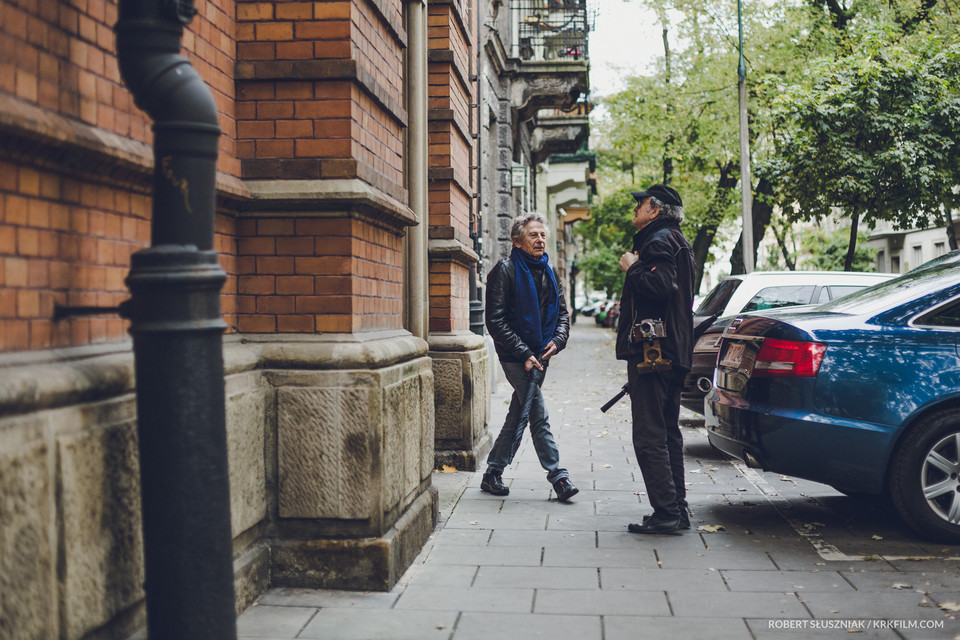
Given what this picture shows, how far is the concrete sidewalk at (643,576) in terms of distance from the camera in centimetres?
391

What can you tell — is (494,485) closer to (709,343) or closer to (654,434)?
(654,434)

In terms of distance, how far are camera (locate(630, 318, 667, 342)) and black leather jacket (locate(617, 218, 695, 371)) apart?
0.05 m

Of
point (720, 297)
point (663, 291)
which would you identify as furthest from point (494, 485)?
point (720, 297)

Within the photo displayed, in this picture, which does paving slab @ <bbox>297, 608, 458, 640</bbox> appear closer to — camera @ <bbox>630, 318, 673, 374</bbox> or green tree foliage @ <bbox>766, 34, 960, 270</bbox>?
camera @ <bbox>630, 318, 673, 374</bbox>

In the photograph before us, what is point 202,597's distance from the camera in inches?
104

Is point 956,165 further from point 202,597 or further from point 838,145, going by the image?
point 202,597

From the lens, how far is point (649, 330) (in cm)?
556

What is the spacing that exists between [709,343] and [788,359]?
12.0 ft

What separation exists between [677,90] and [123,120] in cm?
2806

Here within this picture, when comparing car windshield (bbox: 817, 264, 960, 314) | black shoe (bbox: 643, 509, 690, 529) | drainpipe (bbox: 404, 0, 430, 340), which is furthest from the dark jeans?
car windshield (bbox: 817, 264, 960, 314)

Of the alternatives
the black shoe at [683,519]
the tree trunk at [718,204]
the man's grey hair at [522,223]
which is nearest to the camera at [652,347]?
the black shoe at [683,519]

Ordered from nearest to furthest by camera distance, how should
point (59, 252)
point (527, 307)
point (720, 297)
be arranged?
point (59, 252)
point (527, 307)
point (720, 297)

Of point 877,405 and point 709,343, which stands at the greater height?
point 709,343

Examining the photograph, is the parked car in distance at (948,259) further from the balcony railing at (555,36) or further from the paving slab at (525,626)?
the balcony railing at (555,36)
